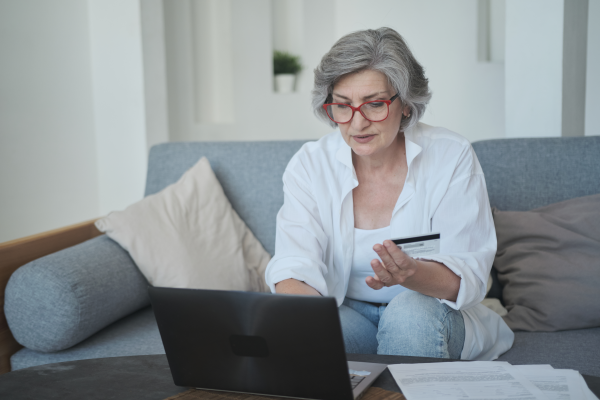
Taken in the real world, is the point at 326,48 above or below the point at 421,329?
above

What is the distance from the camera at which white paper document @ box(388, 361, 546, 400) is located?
779 mm

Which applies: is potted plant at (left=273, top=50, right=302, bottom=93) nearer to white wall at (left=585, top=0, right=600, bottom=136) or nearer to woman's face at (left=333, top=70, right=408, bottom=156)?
white wall at (left=585, top=0, right=600, bottom=136)

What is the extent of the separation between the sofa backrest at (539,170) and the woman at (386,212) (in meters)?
0.41

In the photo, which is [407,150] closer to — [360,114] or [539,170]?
[360,114]

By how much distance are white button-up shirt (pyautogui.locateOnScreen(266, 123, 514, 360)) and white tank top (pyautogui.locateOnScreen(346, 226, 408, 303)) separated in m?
0.02

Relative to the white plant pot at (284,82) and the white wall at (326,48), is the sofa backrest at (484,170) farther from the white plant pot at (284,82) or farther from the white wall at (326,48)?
the white plant pot at (284,82)

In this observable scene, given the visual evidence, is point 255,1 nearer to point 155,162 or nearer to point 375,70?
point 155,162

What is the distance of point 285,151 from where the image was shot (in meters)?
1.98

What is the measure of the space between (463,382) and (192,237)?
1188mm

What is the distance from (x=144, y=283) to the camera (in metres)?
1.77

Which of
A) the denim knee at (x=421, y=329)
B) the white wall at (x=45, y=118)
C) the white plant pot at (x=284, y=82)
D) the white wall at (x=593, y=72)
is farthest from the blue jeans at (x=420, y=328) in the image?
the white plant pot at (x=284, y=82)

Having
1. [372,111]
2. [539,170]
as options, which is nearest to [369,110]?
[372,111]

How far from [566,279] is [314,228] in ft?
2.45

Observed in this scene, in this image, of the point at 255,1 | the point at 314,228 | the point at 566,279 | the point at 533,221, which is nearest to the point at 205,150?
Result: the point at 314,228
